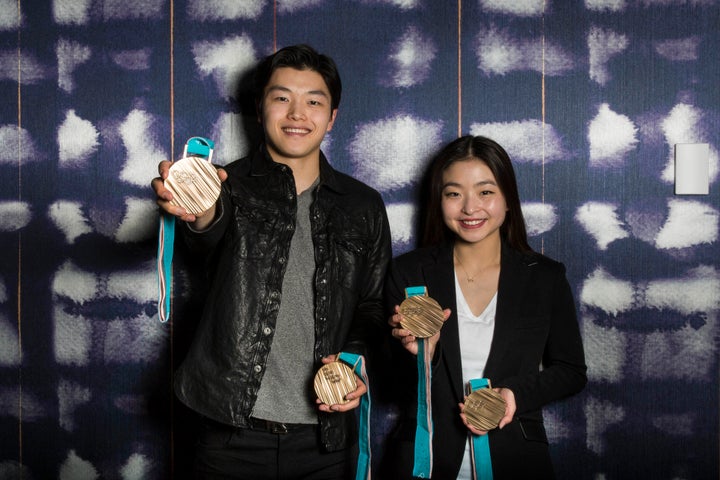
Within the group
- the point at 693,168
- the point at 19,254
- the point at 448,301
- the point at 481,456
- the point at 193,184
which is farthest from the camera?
the point at 19,254

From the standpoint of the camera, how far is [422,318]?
1608 millimetres

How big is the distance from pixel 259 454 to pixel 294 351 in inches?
11.5

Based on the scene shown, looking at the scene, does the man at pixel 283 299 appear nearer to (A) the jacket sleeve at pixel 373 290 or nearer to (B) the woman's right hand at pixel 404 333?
(A) the jacket sleeve at pixel 373 290

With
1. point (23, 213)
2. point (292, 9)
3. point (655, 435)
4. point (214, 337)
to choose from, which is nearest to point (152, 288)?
point (23, 213)

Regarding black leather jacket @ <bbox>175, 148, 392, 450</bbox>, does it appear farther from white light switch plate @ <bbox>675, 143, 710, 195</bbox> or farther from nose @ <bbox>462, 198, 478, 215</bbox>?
white light switch plate @ <bbox>675, 143, 710, 195</bbox>

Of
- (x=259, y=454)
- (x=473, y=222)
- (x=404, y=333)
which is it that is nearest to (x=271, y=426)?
(x=259, y=454)

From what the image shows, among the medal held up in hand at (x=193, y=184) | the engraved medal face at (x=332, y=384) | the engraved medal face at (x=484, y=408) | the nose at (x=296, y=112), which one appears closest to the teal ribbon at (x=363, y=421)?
the engraved medal face at (x=332, y=384)

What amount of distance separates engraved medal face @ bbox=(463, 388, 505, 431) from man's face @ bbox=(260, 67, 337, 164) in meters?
0.85

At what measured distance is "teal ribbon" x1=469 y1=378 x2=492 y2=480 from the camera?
1.70 meters

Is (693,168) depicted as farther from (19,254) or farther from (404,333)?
(19,254)

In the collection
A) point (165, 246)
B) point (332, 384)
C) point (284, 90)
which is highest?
point (284, 90)

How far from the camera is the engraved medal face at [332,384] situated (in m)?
1.62

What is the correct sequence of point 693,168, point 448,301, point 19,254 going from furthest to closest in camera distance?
point 19,254 → point 693,168 → point 448,301

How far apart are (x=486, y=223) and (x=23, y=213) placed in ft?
5.94
